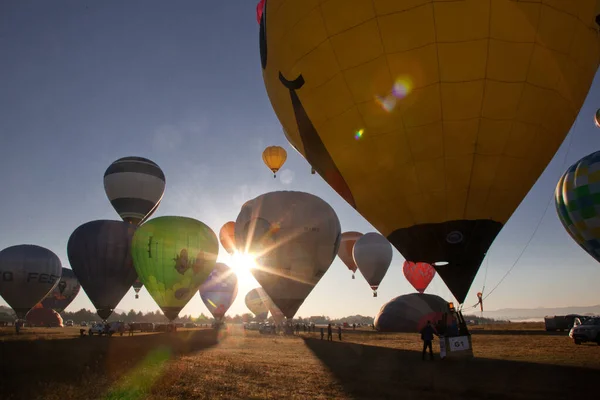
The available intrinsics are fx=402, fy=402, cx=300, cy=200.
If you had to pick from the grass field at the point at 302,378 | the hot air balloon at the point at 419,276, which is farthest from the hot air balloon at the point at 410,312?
the grass field at the point at 302,378

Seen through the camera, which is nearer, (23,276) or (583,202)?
(583,202)

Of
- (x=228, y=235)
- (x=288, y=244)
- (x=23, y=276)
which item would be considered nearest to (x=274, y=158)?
(x=288, y=244)

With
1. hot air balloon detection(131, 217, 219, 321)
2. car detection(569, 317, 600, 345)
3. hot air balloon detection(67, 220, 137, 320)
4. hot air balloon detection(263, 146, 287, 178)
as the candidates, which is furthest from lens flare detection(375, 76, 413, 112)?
hot air balloon detection(67, 220, 137, 320)

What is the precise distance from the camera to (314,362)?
39.7 feet

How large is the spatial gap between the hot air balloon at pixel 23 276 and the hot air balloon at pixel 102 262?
10316 mm

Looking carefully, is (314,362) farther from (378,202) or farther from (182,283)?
(182,283)

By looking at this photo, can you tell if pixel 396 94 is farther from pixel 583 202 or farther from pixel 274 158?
pixel 274 158

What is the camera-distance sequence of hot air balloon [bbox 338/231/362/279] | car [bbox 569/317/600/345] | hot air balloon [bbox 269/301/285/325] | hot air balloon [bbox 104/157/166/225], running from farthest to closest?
1. hot air balloon [bbox 338/231/362/279]
2. hot air balloon [bbox 104/157/166/225]
3. hot air balloon [bbox 269/301/285/325]
4. car [bbox 569/317/600/345]

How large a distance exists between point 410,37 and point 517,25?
1.91 meters

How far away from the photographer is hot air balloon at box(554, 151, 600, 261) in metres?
21.8

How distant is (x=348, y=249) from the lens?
1900 inches

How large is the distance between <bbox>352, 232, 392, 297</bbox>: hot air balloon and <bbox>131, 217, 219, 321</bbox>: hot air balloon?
18.2 meters

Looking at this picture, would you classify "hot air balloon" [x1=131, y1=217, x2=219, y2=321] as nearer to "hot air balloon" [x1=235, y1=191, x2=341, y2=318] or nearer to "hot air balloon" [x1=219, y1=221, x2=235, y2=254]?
"hot air balloon" [x1=235, y1=191, x2=341, y2=318]

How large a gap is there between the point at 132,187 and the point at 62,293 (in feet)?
120
